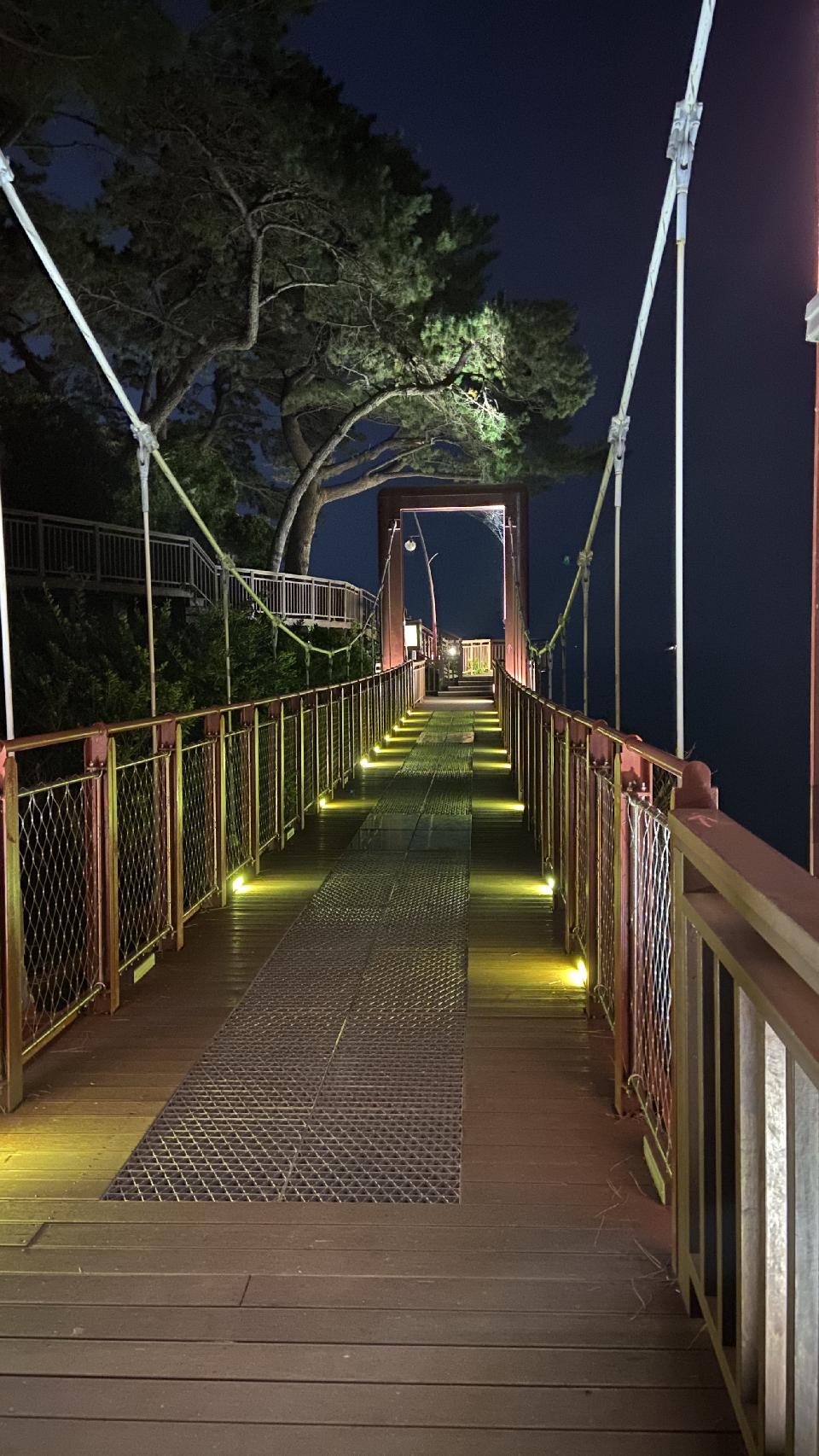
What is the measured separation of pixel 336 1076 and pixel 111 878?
3.09 ft

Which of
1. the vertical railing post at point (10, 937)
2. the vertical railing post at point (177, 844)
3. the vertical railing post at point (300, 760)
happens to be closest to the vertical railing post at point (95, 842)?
the vertical railing post at point (10, 937)

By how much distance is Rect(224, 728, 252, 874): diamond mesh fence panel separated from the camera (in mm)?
5711

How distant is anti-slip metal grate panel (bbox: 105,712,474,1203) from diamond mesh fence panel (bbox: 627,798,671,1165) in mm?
413

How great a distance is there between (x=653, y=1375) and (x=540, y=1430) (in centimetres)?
21

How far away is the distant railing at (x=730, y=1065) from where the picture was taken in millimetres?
1146

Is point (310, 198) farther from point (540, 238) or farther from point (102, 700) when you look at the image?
point (540, 238)

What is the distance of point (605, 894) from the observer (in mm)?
3307

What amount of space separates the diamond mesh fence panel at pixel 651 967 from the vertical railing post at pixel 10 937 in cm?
133

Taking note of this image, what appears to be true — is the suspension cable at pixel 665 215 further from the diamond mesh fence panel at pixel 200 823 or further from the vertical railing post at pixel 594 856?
the diamond mesh fence panel at pixel 200 823

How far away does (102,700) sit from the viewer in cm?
682

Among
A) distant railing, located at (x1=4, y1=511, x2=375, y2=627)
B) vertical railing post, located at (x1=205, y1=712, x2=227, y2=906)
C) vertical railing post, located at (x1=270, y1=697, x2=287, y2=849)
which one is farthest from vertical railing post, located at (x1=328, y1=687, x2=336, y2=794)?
distant railing, located at (x1=4, y1=511, x2=375, y2=627)

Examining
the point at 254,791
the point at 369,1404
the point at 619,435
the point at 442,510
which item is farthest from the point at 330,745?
the point at 442,510

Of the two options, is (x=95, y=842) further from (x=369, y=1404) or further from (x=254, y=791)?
(x=254, y=791)

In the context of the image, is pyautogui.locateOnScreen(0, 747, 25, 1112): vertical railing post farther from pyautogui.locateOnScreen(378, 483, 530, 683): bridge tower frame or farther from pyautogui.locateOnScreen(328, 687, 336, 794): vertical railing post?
pyautogui.locateOnScreen(378, 483, 530, 683): bridge tower frame
